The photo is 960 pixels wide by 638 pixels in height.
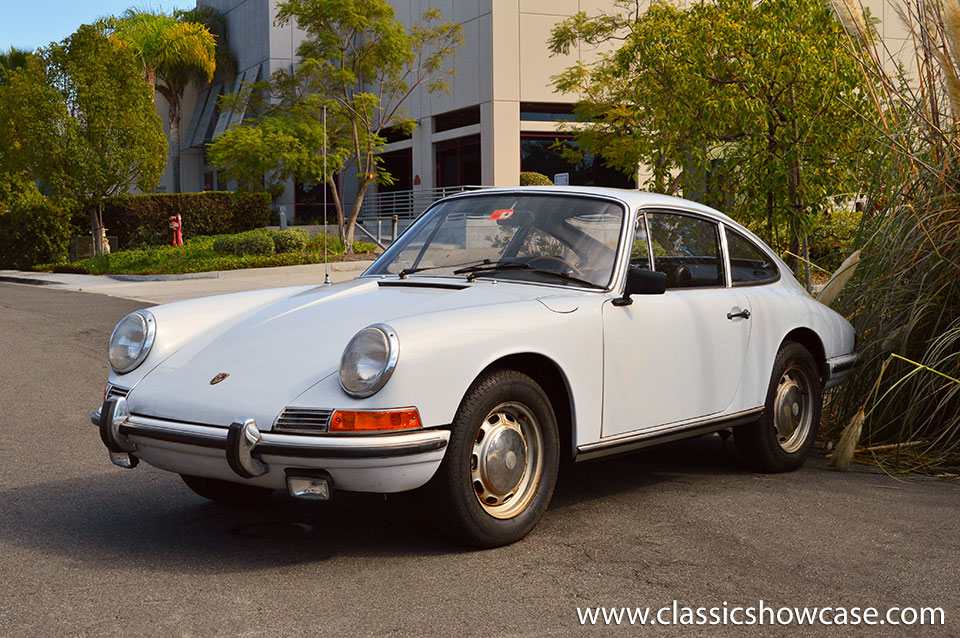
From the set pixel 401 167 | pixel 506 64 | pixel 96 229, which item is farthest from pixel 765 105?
pixel 401 167

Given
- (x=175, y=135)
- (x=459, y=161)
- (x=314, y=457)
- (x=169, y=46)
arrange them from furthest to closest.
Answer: (x=175, y=135) < (x=169, y=46) < (x=459, y=161) < (x=314, y=457)

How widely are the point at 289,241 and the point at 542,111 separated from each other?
1085 cm

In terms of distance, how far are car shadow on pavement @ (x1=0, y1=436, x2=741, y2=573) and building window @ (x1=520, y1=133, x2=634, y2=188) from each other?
29449 millimetres

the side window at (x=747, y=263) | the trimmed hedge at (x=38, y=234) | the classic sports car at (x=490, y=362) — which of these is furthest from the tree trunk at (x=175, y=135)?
the side window at (x=747, y=263)

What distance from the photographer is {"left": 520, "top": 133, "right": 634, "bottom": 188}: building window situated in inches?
1357

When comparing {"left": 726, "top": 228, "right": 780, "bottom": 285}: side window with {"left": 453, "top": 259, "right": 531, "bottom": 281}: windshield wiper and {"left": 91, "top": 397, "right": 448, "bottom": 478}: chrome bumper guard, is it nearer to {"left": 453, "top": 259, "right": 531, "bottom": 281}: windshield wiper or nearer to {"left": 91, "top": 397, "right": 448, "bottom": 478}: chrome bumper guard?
{"left": 453, "top": 259, "right": 531, "bottom": 281}: windshield wiper

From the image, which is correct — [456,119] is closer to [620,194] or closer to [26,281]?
[26,281]

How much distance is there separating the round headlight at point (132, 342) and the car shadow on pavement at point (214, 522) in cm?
73

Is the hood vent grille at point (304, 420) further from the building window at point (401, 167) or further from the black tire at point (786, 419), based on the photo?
the building window at point (401, 167)

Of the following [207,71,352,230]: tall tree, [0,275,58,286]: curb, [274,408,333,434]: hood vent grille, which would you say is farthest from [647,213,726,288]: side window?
[207,71,352,230]: tall tree

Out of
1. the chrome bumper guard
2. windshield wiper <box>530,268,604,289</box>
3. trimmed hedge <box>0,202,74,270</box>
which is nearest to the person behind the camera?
the chrome bumper guard

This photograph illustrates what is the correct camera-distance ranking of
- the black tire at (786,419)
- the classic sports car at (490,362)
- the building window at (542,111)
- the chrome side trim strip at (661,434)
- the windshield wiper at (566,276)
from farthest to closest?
the building window at (542,111), the black tire at (786,419), the windshield wiper at (566,276), the chrome side trim strip at (661,434), the classic sports car at (490,362)

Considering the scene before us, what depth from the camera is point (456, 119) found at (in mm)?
37000

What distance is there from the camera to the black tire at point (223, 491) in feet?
15.9
